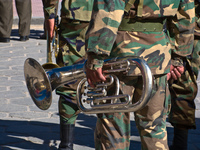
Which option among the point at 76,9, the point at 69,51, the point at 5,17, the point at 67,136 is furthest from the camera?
the point at 5,17

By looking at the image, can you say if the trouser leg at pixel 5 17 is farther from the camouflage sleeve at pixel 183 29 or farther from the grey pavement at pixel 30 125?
the camouflage sleeve at pixel 183 29

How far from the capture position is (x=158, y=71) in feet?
8.53

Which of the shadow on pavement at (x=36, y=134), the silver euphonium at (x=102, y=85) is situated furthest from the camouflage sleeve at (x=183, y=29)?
the shadow on pavement at (x=36, y=134)

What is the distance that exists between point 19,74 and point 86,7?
127 inches

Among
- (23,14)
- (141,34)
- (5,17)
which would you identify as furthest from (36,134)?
(23,14)

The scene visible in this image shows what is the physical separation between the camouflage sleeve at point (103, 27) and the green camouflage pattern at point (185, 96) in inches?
48.7

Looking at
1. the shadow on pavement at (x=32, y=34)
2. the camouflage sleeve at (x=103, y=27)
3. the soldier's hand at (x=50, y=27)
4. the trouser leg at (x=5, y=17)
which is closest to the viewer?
the camouflage sleeve at (x=103, y=27)

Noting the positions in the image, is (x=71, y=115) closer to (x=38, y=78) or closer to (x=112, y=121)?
(x=38, y=78)

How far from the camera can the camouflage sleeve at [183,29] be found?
267 cm

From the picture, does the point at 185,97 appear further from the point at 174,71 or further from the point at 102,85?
the point at 102,85

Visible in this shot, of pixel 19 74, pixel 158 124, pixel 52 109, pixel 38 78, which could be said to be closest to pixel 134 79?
pixel 158 124

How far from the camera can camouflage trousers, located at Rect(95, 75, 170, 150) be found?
2.56m

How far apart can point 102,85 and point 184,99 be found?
4.02 feet

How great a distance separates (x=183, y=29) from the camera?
2723 mm
